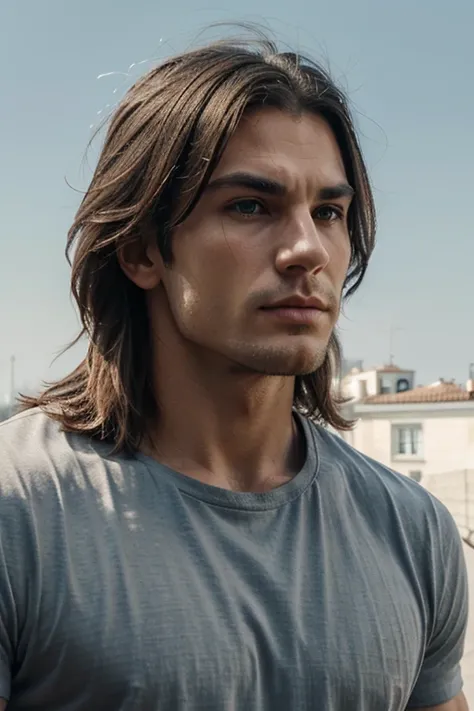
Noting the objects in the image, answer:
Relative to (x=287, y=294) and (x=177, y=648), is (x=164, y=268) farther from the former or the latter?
(x=177, y=648)

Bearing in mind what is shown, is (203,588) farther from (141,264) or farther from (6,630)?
(141,264)

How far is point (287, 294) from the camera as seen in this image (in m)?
1.54

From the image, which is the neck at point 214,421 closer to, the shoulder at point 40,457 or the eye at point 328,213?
the shoulder at point 40,457

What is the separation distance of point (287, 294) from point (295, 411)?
0.43 m

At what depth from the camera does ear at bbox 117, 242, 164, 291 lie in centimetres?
171

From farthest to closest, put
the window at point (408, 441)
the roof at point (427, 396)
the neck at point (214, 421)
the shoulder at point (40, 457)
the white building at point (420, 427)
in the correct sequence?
1. the window at point (408, 441)
2. the roof at point (427, 396)
3. the white building at point (420, 427)
4. the neck at point (214, 421)
5. the shoulder at point (40, 457)

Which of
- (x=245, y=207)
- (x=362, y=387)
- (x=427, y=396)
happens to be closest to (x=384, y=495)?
(x=245, y=207)

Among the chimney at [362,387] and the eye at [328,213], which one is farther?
the chimney at [362,387]

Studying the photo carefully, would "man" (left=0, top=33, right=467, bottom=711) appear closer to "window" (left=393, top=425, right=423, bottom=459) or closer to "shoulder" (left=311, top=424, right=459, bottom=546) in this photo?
"shoulder" (left=311, top=424, right=459, bottom=546)

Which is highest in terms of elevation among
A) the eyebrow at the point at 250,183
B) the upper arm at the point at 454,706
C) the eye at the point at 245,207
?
the eyebrow at the point at 250,183

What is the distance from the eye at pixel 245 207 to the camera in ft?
5.16

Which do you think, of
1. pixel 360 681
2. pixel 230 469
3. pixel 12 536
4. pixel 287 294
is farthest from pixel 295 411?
pixel 12 536

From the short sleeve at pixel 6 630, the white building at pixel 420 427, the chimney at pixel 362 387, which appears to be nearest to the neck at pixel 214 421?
the short sleeve at pixel 6 630

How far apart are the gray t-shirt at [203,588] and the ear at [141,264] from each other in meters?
0.32
